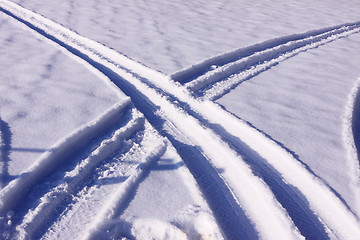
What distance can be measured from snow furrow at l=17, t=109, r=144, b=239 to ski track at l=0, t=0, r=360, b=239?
15.2 inches

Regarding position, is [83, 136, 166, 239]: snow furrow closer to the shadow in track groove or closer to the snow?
the shadow in track groove

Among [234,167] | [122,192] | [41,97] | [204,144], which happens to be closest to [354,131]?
[234,167]

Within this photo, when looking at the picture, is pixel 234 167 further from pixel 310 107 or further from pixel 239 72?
pixel 239 72

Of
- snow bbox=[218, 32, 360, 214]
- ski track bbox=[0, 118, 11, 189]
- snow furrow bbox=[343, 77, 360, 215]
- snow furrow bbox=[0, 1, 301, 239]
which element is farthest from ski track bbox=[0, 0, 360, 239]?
ski track bbox=[0, 118, 11, 189]

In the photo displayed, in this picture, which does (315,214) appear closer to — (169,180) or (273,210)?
(273,210)

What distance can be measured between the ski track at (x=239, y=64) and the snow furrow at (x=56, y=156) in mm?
1237

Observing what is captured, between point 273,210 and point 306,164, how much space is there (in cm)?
81

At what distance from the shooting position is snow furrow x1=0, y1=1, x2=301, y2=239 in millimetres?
2567

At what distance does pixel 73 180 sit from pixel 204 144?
1.40 m

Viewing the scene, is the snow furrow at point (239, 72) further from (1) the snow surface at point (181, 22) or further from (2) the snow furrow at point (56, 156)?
(2) the snow furrow at point (56, 156)

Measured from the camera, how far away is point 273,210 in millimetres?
2672

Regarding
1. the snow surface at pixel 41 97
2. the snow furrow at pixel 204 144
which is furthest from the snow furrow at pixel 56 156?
the snow furrow at pixel 204 144

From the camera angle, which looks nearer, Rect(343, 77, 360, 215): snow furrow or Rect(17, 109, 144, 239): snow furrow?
Rect(17, 109, 144, 239): snow furrow

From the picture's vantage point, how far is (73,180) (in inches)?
108
